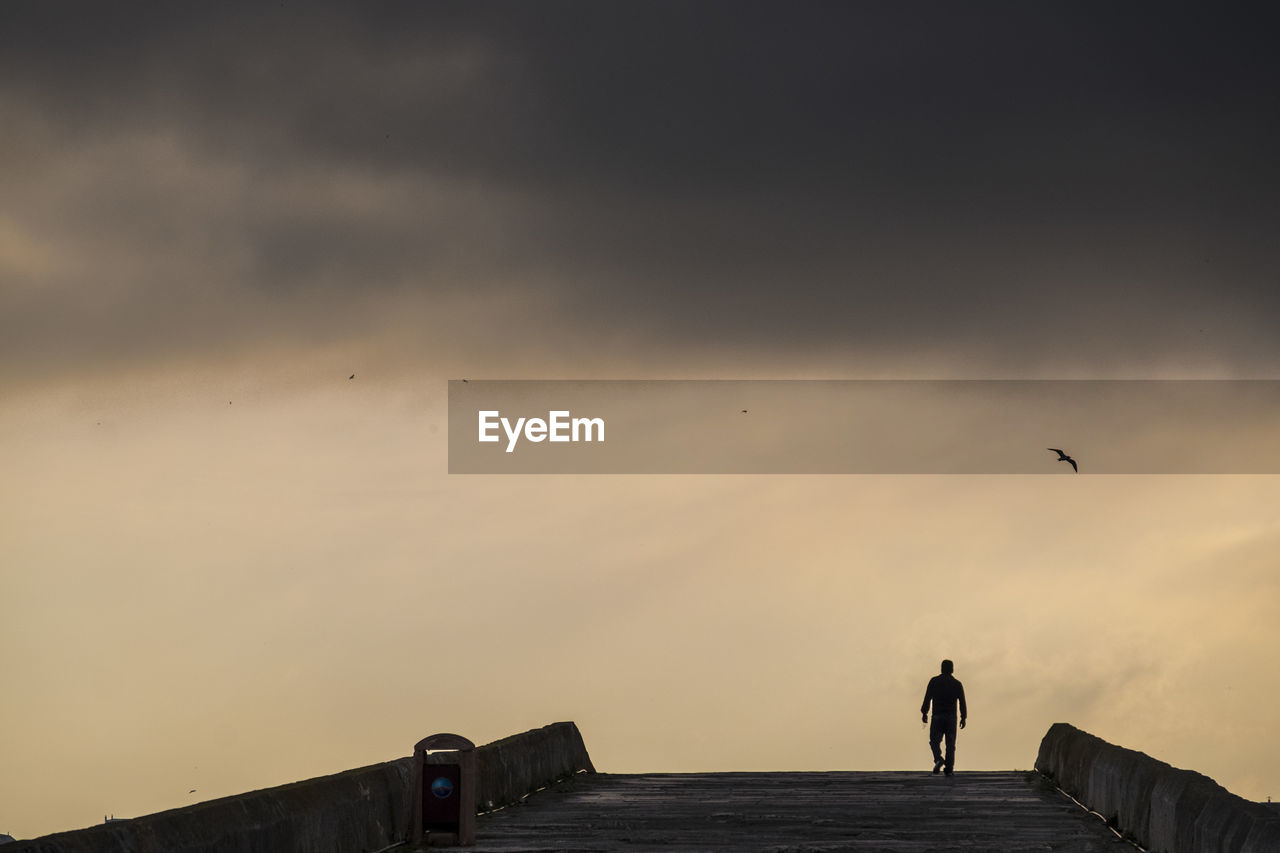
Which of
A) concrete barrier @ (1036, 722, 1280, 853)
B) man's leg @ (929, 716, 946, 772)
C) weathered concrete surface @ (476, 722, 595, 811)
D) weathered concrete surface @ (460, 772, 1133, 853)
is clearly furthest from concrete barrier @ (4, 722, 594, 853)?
man's leg @ (929, 716, 946, 772)

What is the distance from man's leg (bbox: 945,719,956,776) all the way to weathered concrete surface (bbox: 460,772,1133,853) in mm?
1179

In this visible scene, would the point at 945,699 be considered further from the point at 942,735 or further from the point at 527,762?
the point at 527,762

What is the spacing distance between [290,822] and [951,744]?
1527 centimetres

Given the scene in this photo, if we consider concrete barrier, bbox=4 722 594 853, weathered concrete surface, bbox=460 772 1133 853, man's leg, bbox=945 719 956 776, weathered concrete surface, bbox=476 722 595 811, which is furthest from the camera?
man's leg, bbox=945 719 956 776

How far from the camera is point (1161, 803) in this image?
1412cm

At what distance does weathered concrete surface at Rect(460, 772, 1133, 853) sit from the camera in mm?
15117

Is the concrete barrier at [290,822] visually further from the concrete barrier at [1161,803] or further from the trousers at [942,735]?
the trousers at [942,735]

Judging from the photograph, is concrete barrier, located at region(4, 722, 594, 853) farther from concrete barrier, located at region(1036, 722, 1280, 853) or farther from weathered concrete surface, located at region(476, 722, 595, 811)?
concrete barrier, located at region(1036, 722, 1280, 853)

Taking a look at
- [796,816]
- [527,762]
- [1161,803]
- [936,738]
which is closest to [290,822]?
[796,816]

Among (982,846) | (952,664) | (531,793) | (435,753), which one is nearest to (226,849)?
(435,753)

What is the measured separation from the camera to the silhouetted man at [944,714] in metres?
26.1

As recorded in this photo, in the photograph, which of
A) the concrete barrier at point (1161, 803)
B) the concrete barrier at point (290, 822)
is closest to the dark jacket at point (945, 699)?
the concrete barrier at point (1161, 803)

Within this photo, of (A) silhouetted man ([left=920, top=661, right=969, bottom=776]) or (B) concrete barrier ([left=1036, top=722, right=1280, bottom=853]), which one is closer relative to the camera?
(B) concrete barrier ([left=1036, top=722, right=1280, bottom=853])

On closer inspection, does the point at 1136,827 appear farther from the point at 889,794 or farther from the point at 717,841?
the point at 889,794
